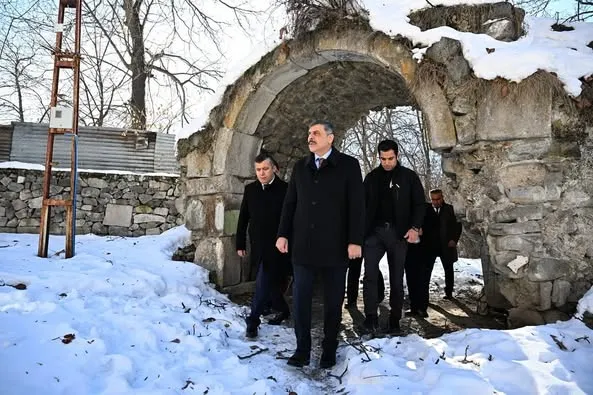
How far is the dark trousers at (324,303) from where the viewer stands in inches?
112

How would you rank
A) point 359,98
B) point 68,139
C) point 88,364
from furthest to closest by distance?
point 68,139 < point 359,98 < point 88,364

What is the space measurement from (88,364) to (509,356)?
7.88 feet

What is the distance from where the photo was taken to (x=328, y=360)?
9.16 ft

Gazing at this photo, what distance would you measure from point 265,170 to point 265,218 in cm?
42

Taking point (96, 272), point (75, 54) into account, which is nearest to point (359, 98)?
point (75, 54)

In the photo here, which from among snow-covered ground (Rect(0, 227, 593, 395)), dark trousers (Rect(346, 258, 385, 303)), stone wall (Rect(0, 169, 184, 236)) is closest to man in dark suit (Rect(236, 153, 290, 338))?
snow-covered ground (Rect(0, 227, 593, 395))

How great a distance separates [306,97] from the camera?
5.38 metres

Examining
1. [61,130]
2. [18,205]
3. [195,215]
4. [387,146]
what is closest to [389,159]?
[387,146]

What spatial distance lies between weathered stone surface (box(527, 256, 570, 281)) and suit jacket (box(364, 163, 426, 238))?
0.91 meters

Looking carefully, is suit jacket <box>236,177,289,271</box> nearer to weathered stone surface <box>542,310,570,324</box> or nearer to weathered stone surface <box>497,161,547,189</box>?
weathered stone surface <box>497,161,547,189</box>

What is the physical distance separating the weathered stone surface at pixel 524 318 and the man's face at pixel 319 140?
81.9 inches

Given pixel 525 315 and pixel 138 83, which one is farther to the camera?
pixel 138 83

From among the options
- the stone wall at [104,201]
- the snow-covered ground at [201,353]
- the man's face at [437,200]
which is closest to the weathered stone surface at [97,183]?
the stone wall at [104,201]

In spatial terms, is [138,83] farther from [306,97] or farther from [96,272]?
[96,272]
